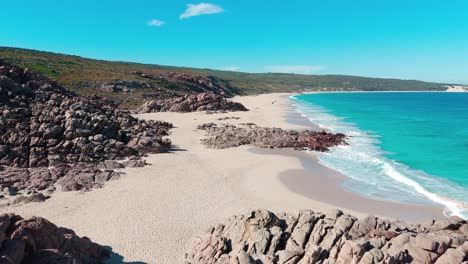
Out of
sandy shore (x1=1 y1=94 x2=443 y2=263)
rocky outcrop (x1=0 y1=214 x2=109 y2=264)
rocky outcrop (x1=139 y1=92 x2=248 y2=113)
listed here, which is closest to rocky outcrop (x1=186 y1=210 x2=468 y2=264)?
Result: sandy shore (x1=1 y1=94 x2=443 y2=263)

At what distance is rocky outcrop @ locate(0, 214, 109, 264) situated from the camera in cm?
1519

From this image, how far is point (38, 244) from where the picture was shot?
17062 mm

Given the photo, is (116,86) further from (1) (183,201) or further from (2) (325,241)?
(2) (325,241)

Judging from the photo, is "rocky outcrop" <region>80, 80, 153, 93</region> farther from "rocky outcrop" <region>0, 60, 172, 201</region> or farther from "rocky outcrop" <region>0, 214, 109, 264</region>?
"rocky outcrop" <region>0, 214, 109, 264</region>

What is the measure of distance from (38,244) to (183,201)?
13786 millimetres

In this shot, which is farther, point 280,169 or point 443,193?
point 280,169

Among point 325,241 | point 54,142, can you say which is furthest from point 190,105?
point 325,241

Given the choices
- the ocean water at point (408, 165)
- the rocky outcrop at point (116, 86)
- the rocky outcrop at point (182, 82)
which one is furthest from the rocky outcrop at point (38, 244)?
the rocky outcrop at point (182, 82)

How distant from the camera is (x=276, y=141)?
53031 mm

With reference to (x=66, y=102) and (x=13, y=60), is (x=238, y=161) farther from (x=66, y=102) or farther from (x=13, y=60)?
(x=13, y=60)

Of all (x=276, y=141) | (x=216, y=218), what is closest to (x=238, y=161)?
(x=276, y=141)

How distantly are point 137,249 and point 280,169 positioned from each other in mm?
21402

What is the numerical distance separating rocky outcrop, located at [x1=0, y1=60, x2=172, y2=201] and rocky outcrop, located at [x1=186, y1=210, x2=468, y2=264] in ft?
57.6

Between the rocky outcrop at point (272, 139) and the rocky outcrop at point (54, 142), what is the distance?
8.83 m
